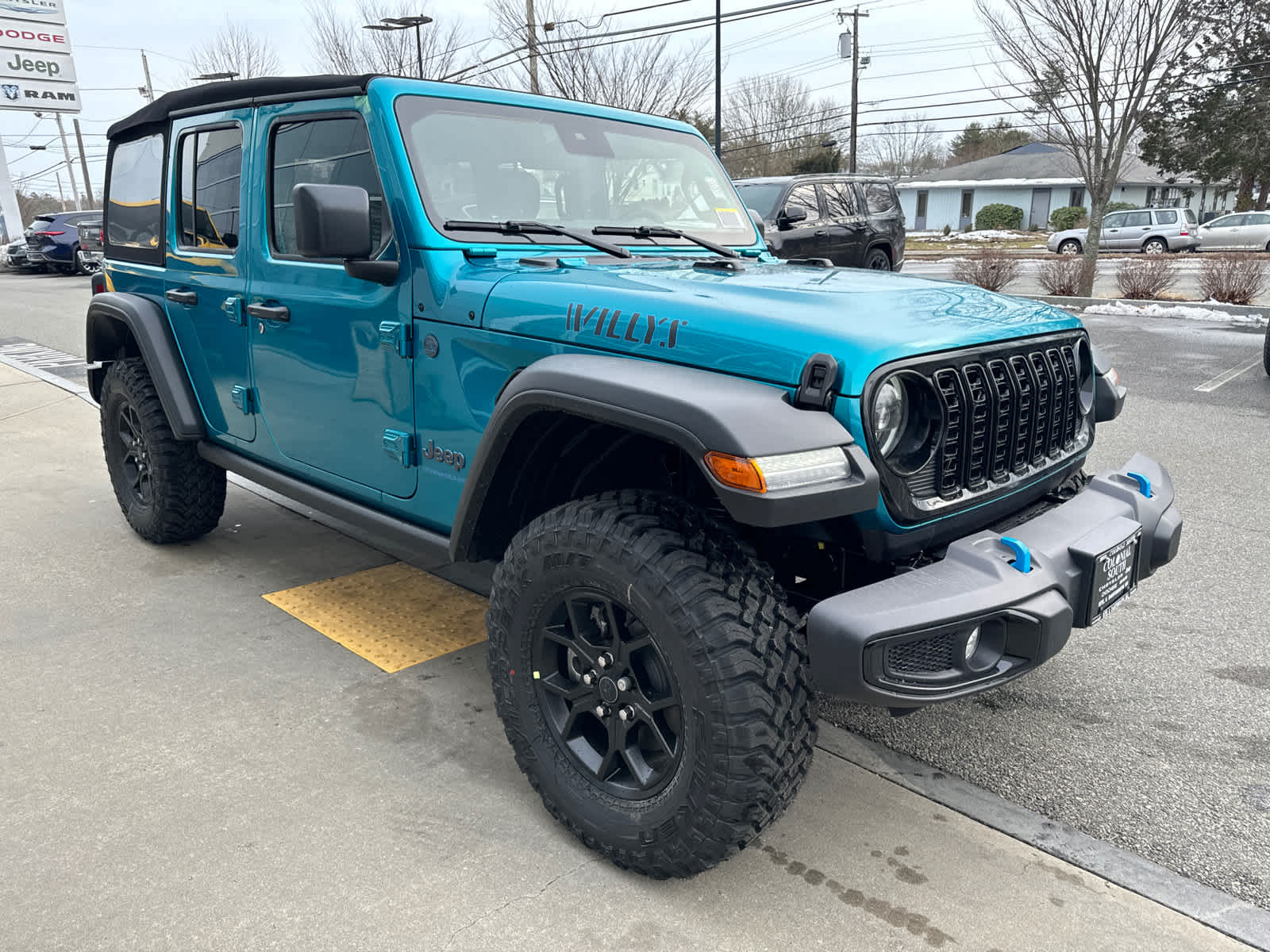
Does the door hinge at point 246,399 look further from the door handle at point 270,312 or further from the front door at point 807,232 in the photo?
the front door at point 807,232

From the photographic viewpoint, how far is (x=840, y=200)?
12570 millimetres

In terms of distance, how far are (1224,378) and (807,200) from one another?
5.41 metres

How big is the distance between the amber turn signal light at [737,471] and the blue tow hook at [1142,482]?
1410 mm

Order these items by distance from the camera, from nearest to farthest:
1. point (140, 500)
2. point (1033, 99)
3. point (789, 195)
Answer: point (140, 500)
point (789, 195)
point (1033, 99)

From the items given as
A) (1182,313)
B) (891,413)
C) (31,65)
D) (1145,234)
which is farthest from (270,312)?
(31,65)

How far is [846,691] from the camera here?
75.1 inches

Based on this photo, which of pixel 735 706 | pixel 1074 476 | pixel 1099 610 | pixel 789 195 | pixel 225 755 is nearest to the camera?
pixel 735 706

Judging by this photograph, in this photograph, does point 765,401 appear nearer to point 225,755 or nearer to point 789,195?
point 225,755

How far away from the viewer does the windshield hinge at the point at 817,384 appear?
198cm

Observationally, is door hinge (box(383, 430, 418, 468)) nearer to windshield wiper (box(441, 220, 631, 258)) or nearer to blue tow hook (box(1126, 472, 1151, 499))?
windshield wiper (box(441, 220, 631, 258))

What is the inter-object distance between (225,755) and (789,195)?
34.0 ft

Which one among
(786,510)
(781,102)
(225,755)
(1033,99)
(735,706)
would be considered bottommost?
(225,755)

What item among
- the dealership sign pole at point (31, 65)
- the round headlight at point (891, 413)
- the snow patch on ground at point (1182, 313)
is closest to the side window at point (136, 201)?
the round headlight at point (891, 413)

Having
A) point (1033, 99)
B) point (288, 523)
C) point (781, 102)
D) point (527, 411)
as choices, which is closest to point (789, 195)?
point (1033, 99)
